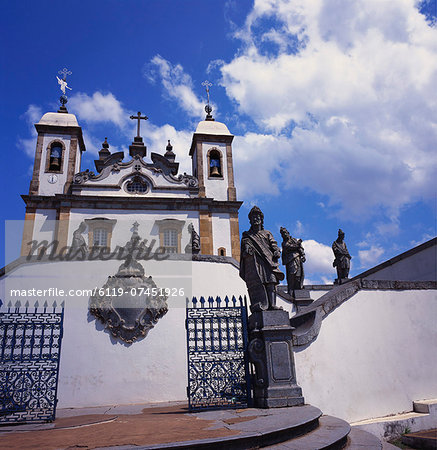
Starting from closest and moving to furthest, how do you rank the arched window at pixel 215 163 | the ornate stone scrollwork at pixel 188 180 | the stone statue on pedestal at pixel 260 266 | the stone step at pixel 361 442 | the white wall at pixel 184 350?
the stone step at pixel 361 442 → the stone statue on pedestal at pixel 260 266 → the white wall at pixel 184 350 → the ornate stone scrollwork at pixel 188 180 → the arched window at pixel 215 163

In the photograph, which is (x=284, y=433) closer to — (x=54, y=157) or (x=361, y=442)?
(x=361, y=442)

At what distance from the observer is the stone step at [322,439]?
386cm

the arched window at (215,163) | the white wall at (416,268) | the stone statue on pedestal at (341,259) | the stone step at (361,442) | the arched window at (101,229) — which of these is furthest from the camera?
the arched window at (215,163)

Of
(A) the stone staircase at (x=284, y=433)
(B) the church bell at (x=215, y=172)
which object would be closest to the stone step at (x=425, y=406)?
(A) the stone staircase at (x=284, y=433)

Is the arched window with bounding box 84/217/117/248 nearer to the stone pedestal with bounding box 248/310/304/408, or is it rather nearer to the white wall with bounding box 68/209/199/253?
the white wall with bounding box 68/209/199/253

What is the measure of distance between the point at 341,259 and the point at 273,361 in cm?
856

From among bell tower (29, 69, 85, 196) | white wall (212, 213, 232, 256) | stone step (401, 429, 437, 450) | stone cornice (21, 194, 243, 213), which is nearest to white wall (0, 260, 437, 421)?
stone step (401, 429, 437, 450)

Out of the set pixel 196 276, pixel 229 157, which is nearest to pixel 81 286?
Answer: pixel 196 276

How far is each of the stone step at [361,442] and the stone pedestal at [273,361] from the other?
908mm

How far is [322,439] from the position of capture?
414 cm

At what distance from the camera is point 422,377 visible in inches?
279

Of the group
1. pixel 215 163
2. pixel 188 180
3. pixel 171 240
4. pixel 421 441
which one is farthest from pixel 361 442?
pixel 215 163

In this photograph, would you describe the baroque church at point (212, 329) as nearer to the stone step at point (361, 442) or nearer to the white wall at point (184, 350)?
the white wall at point (184, 350)

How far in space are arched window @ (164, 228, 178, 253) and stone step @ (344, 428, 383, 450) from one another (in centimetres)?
1720
